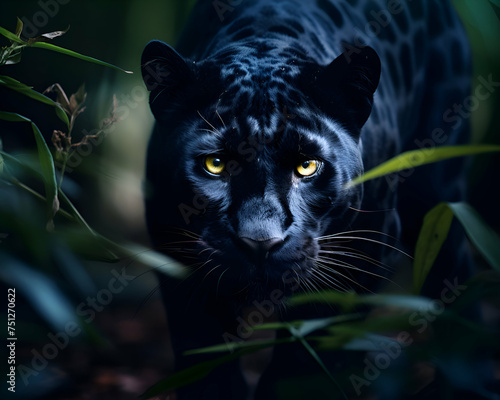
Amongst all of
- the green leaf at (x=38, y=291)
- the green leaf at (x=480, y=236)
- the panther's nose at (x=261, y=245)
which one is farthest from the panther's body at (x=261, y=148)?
the green leaf at (x=480, y=236)

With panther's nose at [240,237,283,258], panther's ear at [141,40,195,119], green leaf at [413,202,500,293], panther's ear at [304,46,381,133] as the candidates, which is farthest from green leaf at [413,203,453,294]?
panther's ear at [141,40,195,119]

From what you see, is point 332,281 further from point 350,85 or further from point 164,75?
point 164,75

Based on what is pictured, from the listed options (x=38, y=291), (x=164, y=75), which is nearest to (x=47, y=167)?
(x=38, y=291)

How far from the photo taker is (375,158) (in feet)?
4.44

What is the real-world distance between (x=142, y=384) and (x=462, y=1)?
1367mm

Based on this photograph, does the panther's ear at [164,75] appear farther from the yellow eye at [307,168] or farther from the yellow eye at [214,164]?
the yellow eye at [307,168]

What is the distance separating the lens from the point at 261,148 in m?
1.08

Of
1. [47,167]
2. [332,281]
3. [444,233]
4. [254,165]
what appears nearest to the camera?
[444,233]

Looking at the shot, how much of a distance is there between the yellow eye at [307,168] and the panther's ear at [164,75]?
1.01 feet

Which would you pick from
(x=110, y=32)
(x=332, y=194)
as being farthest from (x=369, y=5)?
(x=110, y=32)

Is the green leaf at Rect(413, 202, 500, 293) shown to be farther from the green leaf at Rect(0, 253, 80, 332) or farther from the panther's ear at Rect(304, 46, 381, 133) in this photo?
the green leaf at Rect(0, 253, 80, 332)

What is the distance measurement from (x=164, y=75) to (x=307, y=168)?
376 mm

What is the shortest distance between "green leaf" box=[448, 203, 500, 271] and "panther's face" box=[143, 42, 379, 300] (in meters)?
0.42

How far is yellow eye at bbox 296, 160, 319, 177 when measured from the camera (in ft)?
3.69
